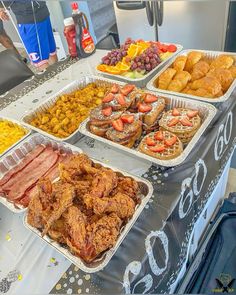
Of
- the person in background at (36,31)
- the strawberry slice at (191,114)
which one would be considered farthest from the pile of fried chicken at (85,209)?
the person in background at (36,31)

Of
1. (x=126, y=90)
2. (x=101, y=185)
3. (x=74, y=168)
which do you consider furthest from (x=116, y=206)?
(x=126, y=90)

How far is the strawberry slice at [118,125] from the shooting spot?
0.87 m

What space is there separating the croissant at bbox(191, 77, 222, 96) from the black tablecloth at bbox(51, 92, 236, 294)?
7cm

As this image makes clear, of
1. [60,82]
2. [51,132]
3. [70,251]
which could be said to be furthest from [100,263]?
[60,82]

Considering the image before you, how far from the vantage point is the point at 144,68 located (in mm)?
1237

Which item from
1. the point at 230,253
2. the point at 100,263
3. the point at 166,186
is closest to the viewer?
the point at 100,263

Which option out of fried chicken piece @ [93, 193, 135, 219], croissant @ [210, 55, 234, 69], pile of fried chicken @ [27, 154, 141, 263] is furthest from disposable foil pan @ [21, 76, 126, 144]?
croissant @ [210, 55, 234, 69]

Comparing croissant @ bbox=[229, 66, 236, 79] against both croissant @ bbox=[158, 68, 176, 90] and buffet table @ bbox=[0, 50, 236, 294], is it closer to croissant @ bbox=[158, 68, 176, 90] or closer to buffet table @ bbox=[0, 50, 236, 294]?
buffet table @ bbox=[0, 50, 236, 294]

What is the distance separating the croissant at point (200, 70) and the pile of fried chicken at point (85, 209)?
2.19 ft

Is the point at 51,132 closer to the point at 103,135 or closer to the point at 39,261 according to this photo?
the point at 103,135

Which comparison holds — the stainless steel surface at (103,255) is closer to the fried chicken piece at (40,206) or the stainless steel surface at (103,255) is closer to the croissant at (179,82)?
the fried chicken piece at (40,206)

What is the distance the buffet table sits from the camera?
1.99ft

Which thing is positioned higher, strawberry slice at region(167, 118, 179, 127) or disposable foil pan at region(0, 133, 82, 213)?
strawberry slice at region(167, 118, 179, 127)

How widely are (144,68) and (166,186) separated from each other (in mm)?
684
